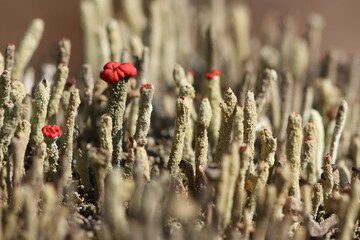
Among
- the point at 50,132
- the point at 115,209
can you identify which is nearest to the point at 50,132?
the point at 50,132

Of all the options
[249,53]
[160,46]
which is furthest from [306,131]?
[249,53]

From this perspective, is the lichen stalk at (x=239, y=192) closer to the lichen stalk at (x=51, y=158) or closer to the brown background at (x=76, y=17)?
the lichen stalk at (x=51, y=158)

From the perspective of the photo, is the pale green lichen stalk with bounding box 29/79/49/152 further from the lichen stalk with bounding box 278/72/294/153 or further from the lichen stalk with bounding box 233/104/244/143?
the lichen stalk with bounding box 278/72/294/153

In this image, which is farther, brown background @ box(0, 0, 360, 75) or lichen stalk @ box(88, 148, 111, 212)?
brown background @ box(0, 0, 360, 75)

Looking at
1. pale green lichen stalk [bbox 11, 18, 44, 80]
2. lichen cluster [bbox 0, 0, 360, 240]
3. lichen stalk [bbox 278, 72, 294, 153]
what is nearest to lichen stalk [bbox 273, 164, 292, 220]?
lichen cluster [bbox 0, 0, 360, 240]

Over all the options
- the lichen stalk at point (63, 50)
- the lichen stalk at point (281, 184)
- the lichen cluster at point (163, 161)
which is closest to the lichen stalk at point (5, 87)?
the lichen cluster at point (163, 161)

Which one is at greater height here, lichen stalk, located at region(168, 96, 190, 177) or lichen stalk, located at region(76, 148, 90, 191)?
lichen stalk, located at region(168, 96, 190, 177)
